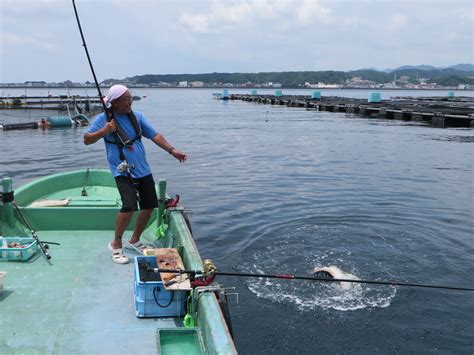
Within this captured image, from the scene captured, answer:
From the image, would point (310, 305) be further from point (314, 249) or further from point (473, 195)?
point (473, 195)

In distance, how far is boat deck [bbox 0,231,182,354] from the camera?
13.4ft

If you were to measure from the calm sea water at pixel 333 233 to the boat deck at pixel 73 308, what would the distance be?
2.30 metres

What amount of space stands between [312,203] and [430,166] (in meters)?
9.54

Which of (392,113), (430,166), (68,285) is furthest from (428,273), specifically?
(392,113)

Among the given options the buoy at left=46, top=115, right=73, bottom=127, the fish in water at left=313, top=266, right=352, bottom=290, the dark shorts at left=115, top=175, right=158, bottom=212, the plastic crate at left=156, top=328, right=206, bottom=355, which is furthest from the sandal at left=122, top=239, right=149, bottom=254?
the buoy at left=46, top=115, right=73, bottom=127

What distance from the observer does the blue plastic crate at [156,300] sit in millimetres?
4492

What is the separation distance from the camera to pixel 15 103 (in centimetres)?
4928

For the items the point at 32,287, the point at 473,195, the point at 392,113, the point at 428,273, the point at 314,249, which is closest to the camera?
the point at 32,287

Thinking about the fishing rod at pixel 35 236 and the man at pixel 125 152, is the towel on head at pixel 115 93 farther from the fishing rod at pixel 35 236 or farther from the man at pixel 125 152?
the fishing rod at pixel 35 236

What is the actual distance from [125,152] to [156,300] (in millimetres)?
1929

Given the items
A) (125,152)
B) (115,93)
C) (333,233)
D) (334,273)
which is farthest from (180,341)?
(333,233)

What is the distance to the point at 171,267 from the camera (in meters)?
4.98

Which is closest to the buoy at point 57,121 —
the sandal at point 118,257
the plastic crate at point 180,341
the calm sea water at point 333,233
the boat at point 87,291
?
the calm sea water at point 333,233

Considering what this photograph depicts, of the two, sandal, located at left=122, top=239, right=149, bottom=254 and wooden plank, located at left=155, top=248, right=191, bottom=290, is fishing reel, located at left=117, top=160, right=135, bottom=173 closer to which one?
wooden plank, located at left=155, top=248, right=191, bottom=290
